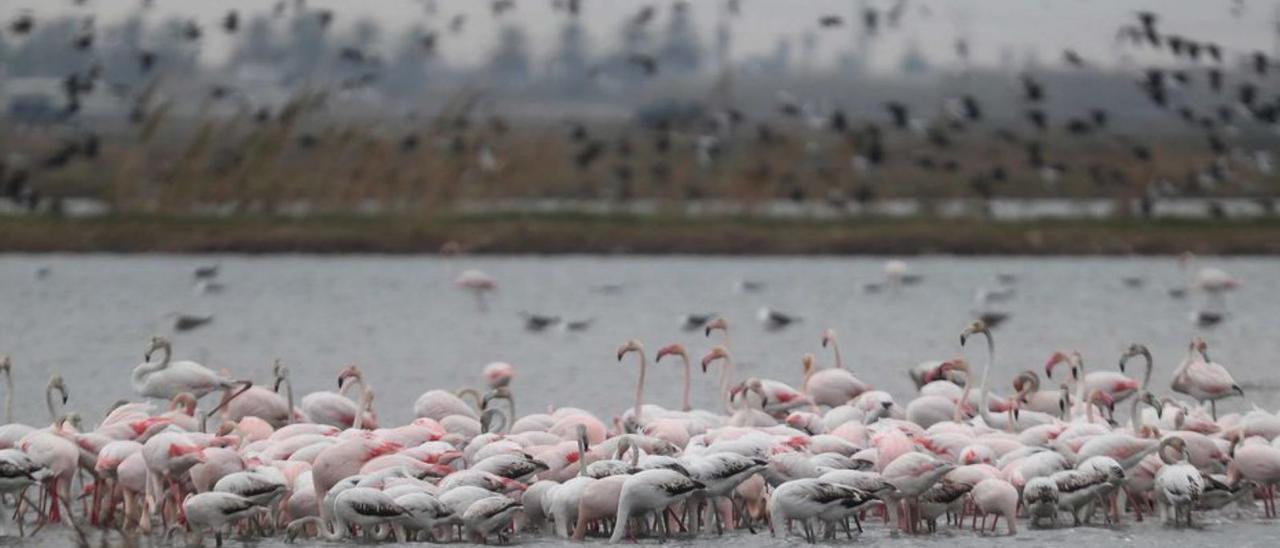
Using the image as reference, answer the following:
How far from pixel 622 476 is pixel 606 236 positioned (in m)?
25.7

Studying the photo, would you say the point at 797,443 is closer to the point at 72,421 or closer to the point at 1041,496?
the point at 1041,496

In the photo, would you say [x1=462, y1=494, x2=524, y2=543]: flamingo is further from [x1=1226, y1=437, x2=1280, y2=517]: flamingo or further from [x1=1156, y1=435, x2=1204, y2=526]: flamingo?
[x1=1226, y1=437, x2=1280, y2=517]: flamingo

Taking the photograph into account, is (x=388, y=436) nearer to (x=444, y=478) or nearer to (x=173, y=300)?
(x=444, y=478)

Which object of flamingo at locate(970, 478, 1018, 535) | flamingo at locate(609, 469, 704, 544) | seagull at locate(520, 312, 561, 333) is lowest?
seagull at locate(520, 312, 561, 333)

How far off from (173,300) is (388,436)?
64.1 ft

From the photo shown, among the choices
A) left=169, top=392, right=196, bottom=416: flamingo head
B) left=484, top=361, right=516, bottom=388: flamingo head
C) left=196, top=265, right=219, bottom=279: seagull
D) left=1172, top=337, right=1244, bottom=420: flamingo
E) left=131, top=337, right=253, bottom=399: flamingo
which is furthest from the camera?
left=196, top=265, right=219, bottom=279: seagull

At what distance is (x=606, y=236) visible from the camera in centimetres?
3547

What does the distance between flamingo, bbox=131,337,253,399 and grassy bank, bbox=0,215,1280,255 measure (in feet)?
73.4

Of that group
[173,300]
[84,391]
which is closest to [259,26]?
[173,300]

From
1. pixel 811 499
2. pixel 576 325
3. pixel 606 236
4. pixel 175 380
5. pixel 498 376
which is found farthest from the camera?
pixel 606 236

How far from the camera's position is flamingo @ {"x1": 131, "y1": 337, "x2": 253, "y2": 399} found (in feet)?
41.4

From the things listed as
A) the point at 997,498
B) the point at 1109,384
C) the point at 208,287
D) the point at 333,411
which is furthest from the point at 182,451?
the point at 208,287

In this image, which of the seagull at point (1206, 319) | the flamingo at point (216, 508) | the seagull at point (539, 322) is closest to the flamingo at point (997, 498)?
the flamingo at point (216, 508)

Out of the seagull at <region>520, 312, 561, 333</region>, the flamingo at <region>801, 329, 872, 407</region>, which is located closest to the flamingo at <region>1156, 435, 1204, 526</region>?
Result: the flamingo at <region>801, 329, 872, 407</region>
